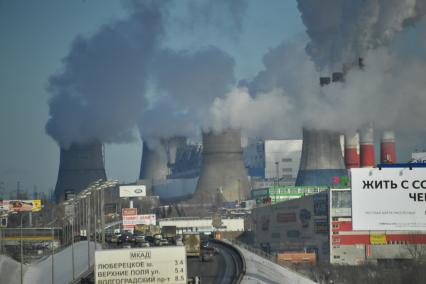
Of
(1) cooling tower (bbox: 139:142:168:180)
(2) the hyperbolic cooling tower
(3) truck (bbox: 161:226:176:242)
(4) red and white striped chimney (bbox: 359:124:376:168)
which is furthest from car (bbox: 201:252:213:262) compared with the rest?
(1) cooling tower (bbox: 139:142:168:180)

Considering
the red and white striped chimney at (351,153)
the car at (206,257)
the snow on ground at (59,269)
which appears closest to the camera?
the snow on ground at (59,269)

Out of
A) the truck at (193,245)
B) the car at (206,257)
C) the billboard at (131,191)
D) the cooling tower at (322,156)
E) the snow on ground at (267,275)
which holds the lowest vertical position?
the snow on ground at (267,275)

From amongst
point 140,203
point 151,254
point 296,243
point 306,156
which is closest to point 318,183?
point 306,156

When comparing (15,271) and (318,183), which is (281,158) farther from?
(15,271)

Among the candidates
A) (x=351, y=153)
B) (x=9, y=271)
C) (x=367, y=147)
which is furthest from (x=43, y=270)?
(x=351, y=153)

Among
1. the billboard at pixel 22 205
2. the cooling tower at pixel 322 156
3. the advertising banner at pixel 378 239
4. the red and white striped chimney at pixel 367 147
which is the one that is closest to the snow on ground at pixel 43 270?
the advertising banner at pixel 378 239

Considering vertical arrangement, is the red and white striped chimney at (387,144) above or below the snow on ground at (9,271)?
above

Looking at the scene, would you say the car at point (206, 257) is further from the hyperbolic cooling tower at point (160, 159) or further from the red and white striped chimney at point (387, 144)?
the hyperbolic cooling tower at point (160, 159)

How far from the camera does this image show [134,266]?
97.2 ft

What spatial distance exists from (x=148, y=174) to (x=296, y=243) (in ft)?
276

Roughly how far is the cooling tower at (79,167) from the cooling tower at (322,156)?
21.8 m

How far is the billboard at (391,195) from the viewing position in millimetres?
30578

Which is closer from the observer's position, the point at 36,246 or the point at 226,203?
the point at 36,246

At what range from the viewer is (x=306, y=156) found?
102m
